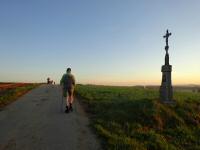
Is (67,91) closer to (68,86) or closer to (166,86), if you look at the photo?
(68,86)

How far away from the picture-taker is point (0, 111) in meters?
16.2

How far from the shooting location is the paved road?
970cm

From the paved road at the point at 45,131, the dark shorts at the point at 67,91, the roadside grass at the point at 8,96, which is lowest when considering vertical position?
the paved road at the point at 45,131

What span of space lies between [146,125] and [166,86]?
182 inches

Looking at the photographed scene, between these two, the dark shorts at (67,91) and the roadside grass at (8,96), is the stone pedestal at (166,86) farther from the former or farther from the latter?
the roadside grass at (8,96)

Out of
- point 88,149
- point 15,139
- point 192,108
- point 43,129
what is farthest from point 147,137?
point 192,108

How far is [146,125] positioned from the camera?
13.8 metres

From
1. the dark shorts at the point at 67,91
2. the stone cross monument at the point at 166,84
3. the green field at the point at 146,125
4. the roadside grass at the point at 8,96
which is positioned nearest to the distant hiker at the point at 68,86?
the dark shorts at the point at 67,91

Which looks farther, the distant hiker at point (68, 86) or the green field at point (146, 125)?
the distant hiker at point (68, 86)

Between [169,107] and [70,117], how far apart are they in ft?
17.6

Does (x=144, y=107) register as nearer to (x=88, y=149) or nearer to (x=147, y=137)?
(x=147, y=137)

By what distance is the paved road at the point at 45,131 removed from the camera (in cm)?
970

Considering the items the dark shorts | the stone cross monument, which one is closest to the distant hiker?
the dark shorts

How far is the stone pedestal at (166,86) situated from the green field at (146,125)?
596mm
